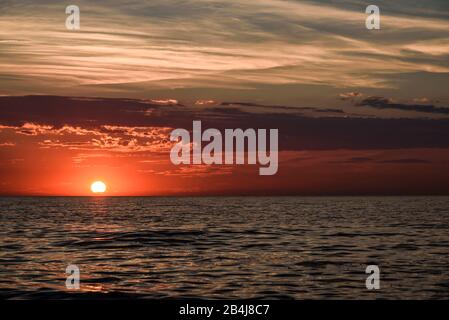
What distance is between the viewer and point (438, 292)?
95.0 ft

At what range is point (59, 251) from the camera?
48.6 metres

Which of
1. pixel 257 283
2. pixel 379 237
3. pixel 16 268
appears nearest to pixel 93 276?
pixel 16 268

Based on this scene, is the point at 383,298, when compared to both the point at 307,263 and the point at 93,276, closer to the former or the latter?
the point at 307,263

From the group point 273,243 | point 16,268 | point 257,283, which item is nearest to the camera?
point 257,283

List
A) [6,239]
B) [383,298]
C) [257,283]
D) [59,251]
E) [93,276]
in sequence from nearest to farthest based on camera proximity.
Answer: [383,298], [257,283], [93,276], [59,251], [6,239]

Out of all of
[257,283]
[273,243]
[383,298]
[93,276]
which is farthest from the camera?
[273,243]

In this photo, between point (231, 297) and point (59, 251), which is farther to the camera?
point (59, 251)

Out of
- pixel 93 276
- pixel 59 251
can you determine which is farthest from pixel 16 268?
pixel 59 251

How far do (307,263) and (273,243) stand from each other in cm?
1461
